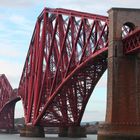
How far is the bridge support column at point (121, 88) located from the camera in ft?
206

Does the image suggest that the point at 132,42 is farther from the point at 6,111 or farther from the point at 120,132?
the point at 6,111

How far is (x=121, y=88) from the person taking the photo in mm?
64438

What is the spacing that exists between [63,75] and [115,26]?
32.0 m

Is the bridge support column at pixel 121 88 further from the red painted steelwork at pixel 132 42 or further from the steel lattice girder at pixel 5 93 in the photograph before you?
the steel lattice girder at pixel 5 93

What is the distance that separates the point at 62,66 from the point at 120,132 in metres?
38.8

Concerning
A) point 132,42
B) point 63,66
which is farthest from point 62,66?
point 132,42

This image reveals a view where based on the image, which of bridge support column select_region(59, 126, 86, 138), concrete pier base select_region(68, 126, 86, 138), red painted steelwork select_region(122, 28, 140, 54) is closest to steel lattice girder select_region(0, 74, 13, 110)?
bridge support column select_region(59, 126, 86, 138)

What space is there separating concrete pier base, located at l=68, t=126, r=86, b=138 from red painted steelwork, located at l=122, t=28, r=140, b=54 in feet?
145

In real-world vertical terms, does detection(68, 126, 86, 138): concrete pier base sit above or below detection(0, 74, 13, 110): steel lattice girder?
below

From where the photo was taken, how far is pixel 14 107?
18875cm

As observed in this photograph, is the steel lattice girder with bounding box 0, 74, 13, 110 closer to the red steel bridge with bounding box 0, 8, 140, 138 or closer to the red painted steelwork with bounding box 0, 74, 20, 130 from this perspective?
the red painted steelwork with bounding box 0, 74, 20, 130

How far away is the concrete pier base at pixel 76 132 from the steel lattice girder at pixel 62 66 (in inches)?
48.0

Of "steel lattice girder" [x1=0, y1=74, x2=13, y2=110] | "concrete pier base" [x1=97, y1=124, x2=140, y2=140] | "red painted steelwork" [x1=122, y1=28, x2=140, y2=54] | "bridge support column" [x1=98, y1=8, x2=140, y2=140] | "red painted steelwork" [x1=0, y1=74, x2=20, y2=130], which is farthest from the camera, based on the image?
"steel lattice girder" [x1=0, y1=74, x2=13, y2=110]

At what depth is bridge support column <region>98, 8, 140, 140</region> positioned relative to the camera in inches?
2468
